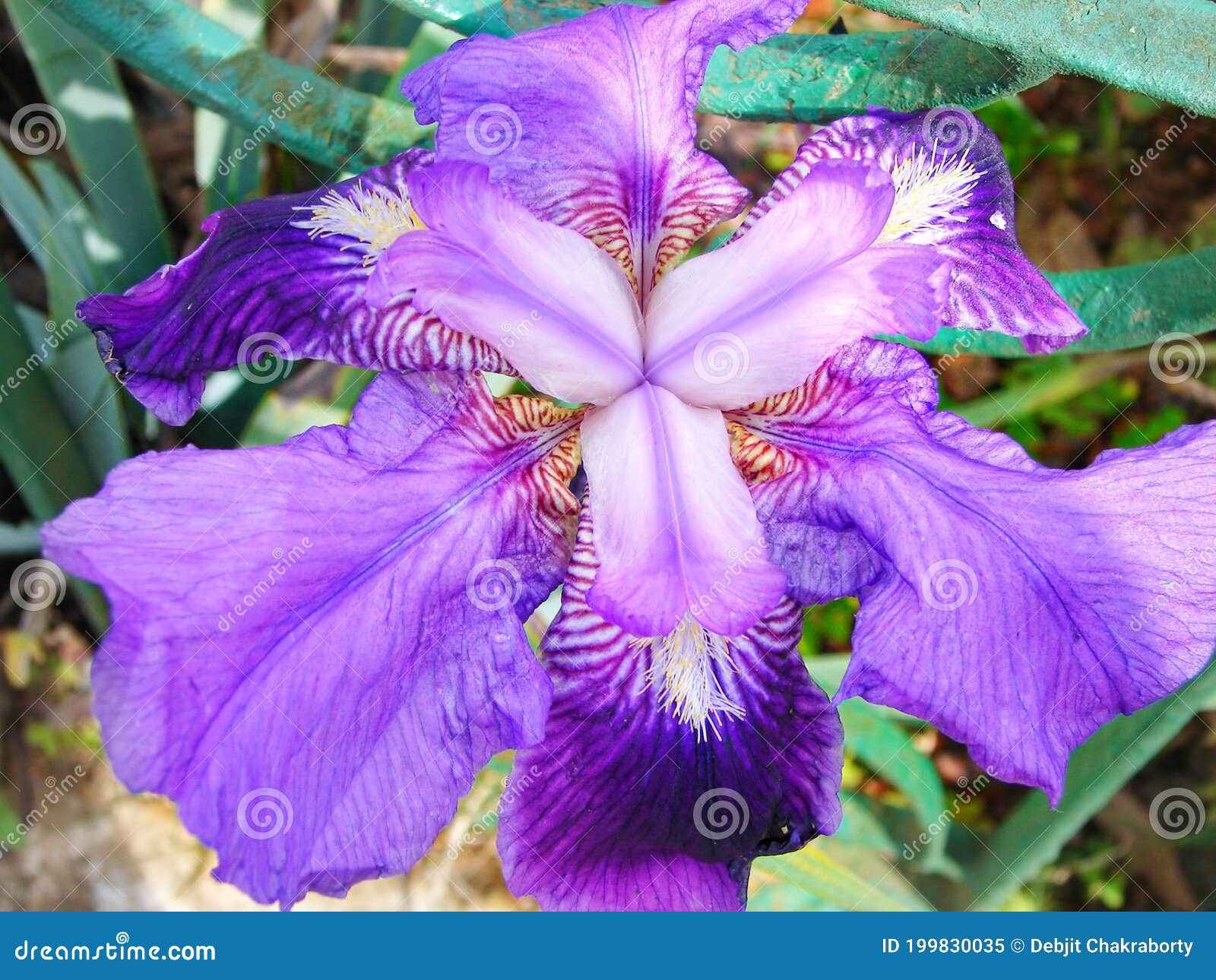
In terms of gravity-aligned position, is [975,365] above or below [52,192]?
below

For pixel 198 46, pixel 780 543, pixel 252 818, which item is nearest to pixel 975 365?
pixel 780 543

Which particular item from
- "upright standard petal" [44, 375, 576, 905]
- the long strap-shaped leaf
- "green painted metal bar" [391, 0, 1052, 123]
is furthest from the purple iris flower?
the long strap-shaped leaf

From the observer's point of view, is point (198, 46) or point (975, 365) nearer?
point (198, 46)

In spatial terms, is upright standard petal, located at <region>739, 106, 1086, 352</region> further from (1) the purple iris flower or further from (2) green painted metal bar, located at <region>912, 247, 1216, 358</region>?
(2) green painted metal bar, located at <region>912, 247, 1216, 358</region>

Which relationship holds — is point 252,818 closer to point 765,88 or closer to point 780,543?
point 780,543

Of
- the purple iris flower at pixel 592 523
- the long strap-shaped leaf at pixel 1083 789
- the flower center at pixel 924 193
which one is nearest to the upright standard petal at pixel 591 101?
the purple iris flower at pixel 592 523

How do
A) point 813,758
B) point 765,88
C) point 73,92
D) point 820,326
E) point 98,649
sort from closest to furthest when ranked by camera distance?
point 98,649
point 820,326
point 813,758
point 765,88
point 73,92

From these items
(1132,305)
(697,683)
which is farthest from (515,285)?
(1132,305)
